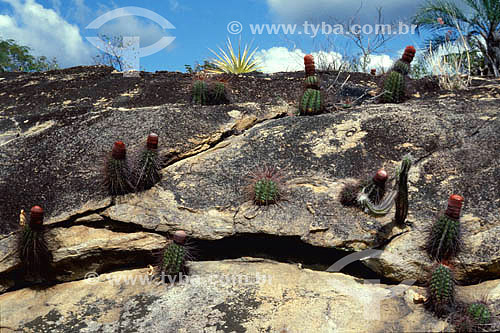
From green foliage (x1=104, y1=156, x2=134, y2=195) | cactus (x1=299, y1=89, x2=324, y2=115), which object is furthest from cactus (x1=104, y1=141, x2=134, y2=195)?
cactus (x1=299, y1=89, x2=324, y2=115)

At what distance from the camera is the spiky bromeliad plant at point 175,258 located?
4.16 meters

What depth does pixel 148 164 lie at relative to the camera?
4.80m

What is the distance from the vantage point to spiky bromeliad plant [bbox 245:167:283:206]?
178 inches

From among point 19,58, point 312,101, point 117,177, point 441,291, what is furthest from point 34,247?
point 19,58

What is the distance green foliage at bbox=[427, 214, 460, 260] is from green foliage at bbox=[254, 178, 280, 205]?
1.53m

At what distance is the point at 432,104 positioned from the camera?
Answer: 590 centimetres

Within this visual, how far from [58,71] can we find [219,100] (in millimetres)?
4095

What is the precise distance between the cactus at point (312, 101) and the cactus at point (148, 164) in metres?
2.27

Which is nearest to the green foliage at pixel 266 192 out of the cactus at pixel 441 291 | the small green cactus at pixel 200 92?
the cactus at pixel 441 291

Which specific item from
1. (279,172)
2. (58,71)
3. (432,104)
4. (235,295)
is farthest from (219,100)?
(58,71)

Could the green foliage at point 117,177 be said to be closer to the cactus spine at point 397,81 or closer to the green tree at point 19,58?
the cactus spine at point 397,81

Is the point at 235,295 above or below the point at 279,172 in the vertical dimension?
below

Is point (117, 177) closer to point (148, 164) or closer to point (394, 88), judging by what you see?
point (148, 164)

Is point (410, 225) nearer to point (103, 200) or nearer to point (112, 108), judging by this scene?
point (103, 200)
